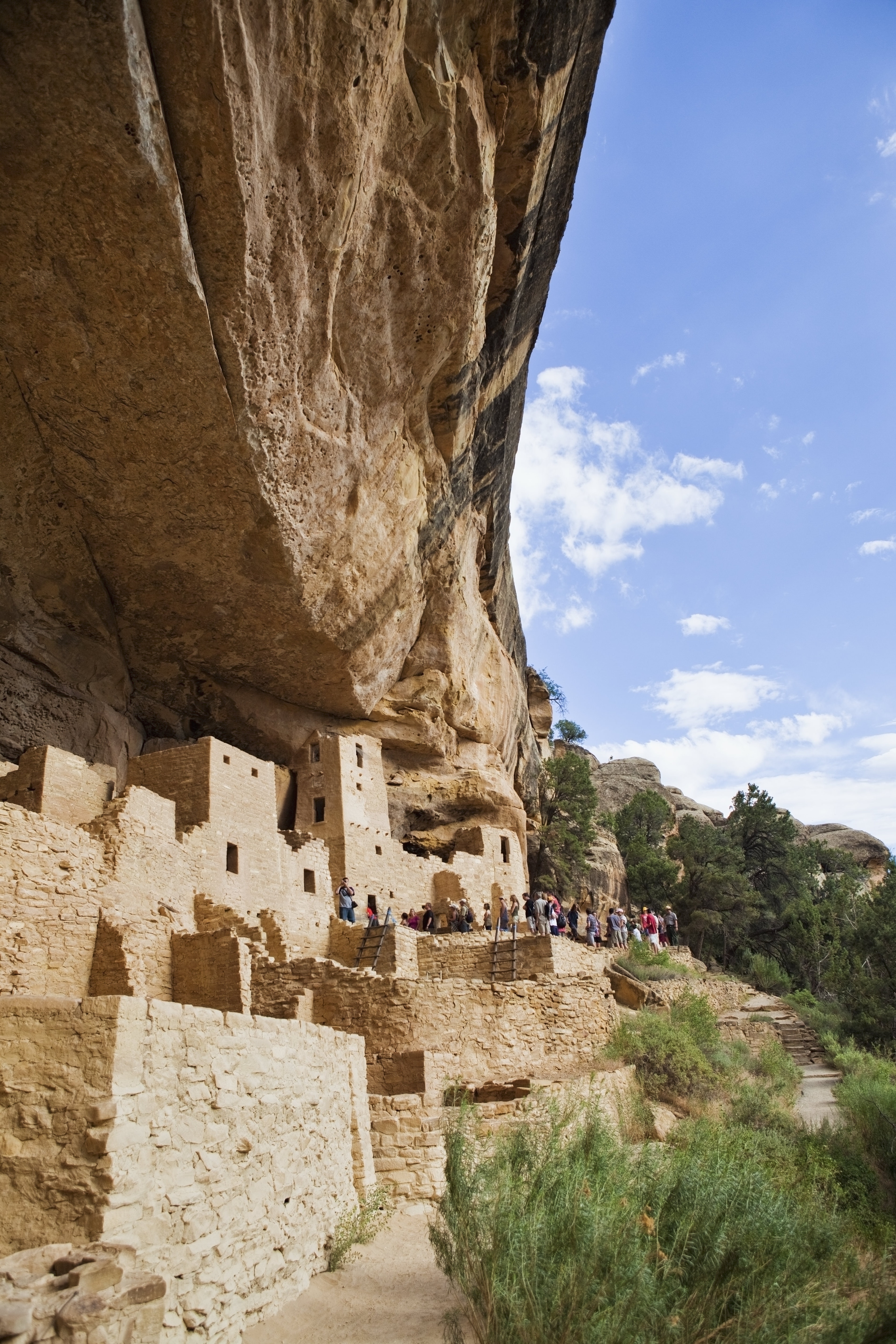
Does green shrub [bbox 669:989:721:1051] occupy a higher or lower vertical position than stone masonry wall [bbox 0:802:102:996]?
lower

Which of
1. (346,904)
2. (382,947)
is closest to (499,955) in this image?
(382,947)

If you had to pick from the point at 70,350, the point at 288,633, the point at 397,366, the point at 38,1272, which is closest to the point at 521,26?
the point at 397,366

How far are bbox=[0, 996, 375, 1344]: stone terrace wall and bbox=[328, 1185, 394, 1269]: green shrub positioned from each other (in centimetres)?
22

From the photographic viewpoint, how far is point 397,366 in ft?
44.4

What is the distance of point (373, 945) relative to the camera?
13.6m

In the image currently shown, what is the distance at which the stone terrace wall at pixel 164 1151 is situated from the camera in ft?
15.7

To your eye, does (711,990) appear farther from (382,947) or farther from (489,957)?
(382,947)

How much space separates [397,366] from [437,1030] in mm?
9168

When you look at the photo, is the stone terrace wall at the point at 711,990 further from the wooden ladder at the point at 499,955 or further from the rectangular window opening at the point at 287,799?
the rectangular window opening at the point at 287,799

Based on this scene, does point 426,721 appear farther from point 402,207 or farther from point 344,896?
point 402,207

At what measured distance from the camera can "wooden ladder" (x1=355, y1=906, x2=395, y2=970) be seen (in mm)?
13367

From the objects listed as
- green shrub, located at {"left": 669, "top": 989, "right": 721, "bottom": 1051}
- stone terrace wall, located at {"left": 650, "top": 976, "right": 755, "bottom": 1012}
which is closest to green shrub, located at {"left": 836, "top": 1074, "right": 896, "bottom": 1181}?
green shrub, located at {"left": 669, "top": 989, "right": 721, "bottom": 1051}

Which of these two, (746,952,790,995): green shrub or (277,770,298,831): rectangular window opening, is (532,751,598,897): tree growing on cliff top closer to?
(746,952,790,995): green shrub

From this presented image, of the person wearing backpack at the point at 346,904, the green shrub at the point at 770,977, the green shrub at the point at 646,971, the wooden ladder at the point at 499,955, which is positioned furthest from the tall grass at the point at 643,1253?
the green shrub at the point at 770,977
